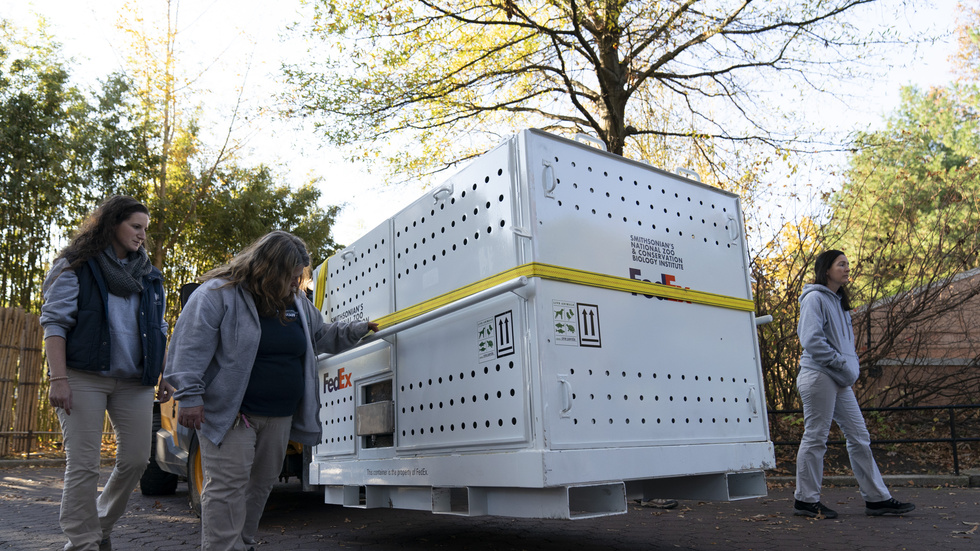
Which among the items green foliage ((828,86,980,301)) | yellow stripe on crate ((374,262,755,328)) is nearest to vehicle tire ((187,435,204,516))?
yellow stripe on crate ((374,262,755,328))

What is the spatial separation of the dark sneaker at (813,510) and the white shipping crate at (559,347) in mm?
1684

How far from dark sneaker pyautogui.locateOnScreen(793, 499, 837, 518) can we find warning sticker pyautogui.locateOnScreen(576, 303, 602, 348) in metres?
3.06

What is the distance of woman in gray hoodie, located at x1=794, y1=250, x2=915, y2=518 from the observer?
205 inches

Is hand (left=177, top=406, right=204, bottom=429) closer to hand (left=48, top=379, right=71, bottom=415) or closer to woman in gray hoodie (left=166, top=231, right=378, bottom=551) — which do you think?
woman in gray hoodie (left=166, top=231, right=378, bottom=551)

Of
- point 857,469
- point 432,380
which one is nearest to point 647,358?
point 432,380

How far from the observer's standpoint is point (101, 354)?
3516mm

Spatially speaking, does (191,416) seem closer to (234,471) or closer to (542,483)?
(234,471)

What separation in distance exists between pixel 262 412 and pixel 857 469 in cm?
446

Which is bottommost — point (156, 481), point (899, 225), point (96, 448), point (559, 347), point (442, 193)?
point (156, 481)

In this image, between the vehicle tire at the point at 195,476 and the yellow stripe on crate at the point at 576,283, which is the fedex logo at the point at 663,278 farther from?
the vehicle tire at the point at 195,476

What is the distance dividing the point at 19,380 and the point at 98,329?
Result: 1068cm

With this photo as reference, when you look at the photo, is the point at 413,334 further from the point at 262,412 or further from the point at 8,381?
the point at 8,381

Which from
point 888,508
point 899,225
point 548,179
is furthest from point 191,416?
point 899,225

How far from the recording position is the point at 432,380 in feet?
13.0
